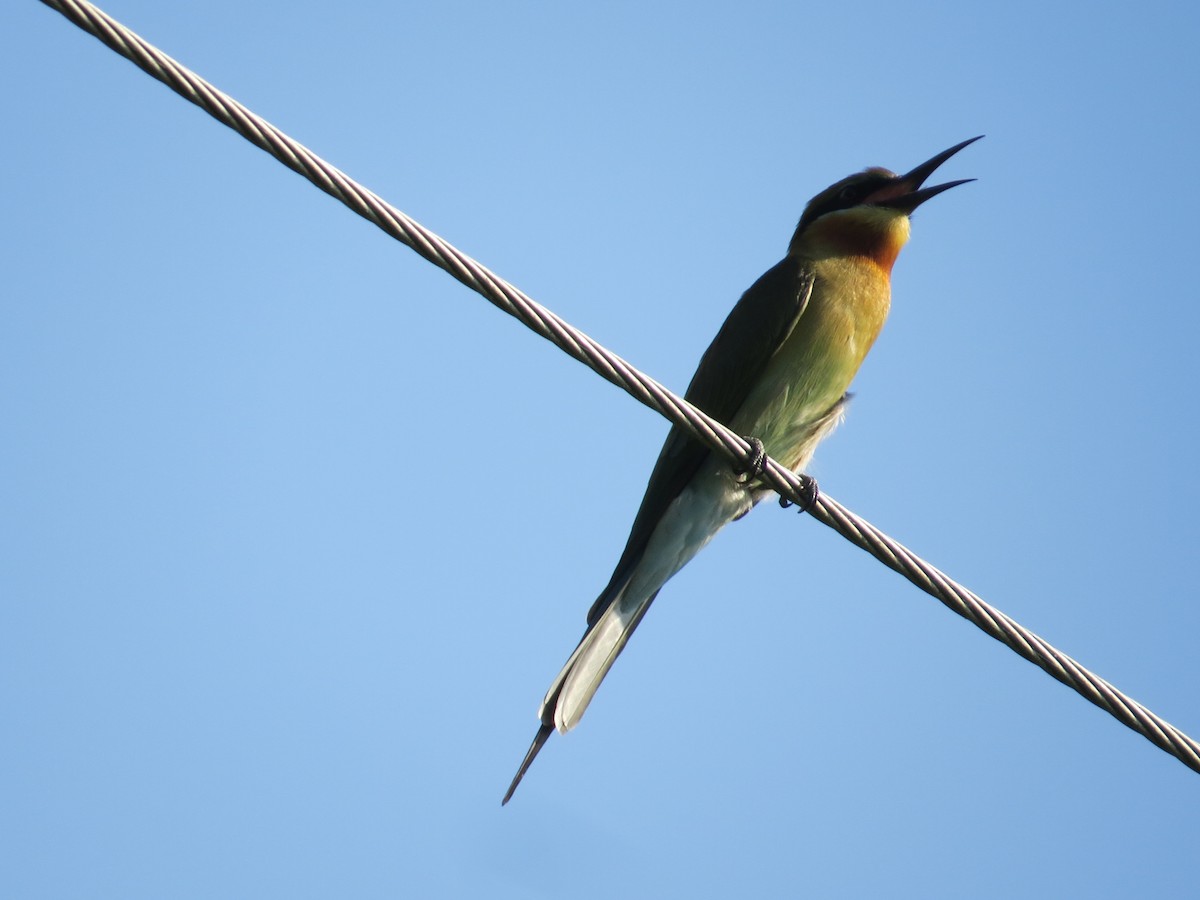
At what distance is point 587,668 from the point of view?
12.4ft

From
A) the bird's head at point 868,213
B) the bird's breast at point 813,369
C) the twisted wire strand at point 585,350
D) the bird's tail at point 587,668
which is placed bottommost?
the bird's tail at point 587,668

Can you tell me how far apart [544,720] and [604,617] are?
0.45m

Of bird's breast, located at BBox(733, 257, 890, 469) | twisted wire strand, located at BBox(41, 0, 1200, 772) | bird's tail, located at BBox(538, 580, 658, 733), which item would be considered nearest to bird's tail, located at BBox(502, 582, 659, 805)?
bird's tail, located at BBox(538, 580, 658, 733)

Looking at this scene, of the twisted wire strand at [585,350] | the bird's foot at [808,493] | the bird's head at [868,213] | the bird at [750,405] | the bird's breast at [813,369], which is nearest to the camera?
the twisted wire strand at [585,350]

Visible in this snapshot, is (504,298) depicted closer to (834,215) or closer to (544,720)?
(544,720)

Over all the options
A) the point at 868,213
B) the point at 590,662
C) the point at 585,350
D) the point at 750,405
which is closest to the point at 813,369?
the point at 750,405

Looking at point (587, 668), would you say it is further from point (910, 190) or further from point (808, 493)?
point (910, 190)

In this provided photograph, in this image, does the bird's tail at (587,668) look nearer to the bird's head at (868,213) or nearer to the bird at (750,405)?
the bird at (750,405)

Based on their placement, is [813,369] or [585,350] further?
[813,369]

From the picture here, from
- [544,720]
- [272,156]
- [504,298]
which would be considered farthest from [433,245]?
[544,720]

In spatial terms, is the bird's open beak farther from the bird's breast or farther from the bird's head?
the bird's breast

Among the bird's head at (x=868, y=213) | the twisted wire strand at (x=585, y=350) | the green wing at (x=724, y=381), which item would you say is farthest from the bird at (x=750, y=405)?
the twisted wire strand at (x=585, y=350)

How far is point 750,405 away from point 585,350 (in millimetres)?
1821

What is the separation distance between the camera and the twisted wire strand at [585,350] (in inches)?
81.5
